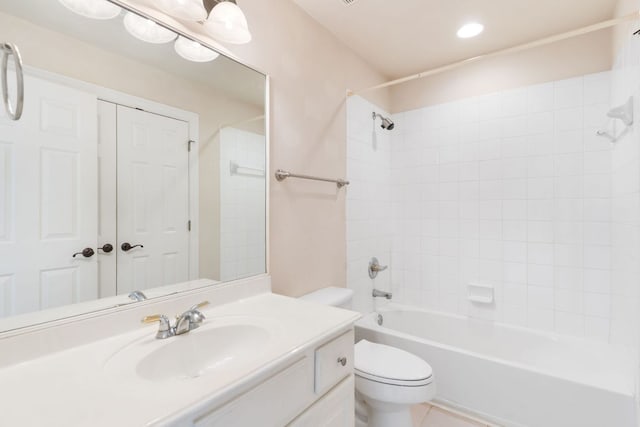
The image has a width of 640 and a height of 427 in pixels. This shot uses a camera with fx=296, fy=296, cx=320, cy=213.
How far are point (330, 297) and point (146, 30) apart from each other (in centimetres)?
149

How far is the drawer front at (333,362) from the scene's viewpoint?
940 millimetres

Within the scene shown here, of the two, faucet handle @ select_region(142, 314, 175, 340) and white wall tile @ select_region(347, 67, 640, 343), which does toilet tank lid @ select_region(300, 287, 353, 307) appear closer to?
white wall tile @ select_region(347, 67, 640, 343)

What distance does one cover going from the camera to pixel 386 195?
2648 millimetres

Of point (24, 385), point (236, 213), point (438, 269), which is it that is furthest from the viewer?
point (438, 269)

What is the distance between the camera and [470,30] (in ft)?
6.48

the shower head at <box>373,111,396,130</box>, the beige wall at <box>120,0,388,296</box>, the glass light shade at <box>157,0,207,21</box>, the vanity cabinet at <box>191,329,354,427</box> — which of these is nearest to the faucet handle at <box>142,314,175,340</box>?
the vanity cabinet at <box>191,329,354,427</box>

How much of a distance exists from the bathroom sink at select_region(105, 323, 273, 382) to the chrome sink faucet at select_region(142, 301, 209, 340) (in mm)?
17

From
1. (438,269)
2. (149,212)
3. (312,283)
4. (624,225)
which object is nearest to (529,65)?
(624,225)

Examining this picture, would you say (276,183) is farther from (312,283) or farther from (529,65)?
(529,65)

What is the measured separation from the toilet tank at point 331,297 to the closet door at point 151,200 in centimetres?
73

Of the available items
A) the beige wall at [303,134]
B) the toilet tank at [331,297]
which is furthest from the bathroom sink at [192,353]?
the toilet tank at [331,297]

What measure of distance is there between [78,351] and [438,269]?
7.81ft

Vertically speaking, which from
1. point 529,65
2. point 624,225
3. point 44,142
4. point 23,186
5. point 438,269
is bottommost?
point 438,269

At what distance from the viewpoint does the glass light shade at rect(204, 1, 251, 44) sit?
117cm
